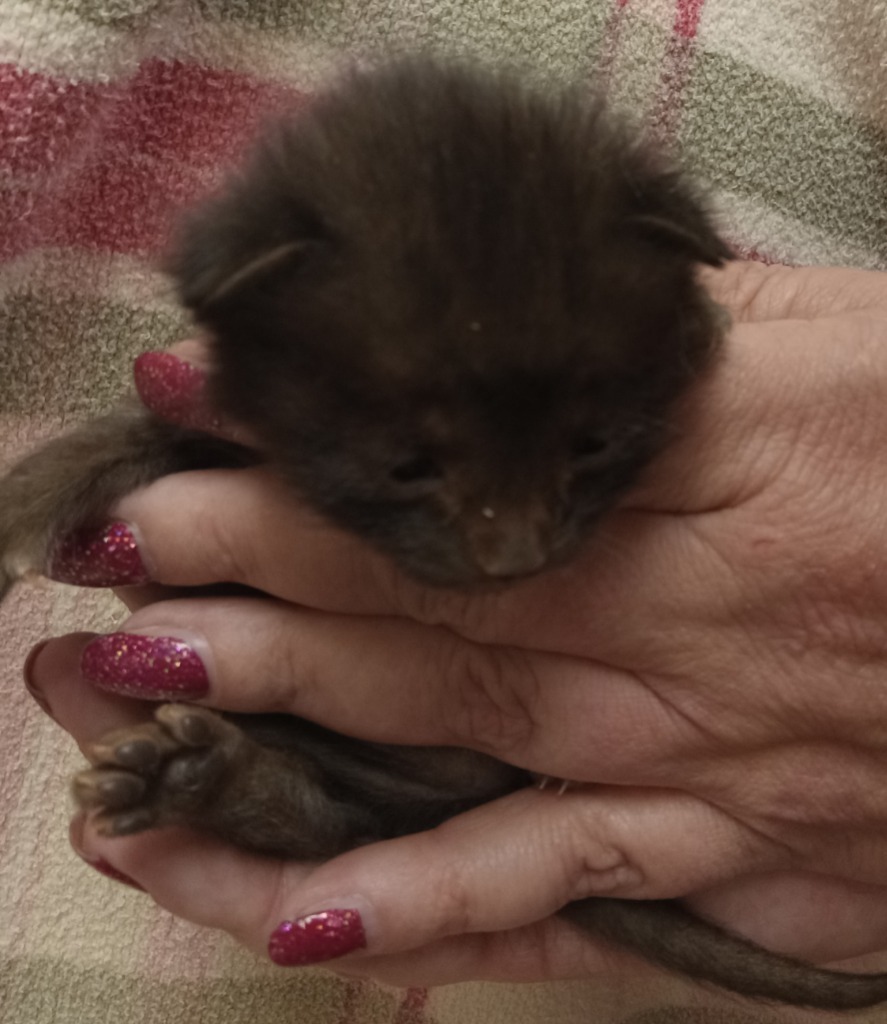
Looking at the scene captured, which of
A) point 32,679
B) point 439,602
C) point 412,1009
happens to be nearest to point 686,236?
point 439,602

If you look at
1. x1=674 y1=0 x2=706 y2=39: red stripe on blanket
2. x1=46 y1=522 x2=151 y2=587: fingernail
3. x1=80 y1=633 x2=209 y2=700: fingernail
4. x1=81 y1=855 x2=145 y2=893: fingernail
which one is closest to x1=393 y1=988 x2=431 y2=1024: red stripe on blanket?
x1=81 y1=855 x2=145 y2=893: fingernail

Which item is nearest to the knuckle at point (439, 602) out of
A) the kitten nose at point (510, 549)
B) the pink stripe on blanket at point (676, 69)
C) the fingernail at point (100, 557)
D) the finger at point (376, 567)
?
the finger at point (376, 567)

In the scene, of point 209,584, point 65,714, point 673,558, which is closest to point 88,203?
point 209,584

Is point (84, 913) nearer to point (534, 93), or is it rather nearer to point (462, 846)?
point (462, 846)

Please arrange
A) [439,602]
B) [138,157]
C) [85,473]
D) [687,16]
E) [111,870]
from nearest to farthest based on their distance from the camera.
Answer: [439,602] → [85,473] → [111,870] → [138,157] → [687,16]

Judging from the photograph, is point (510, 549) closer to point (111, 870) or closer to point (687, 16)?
point (111, 870)

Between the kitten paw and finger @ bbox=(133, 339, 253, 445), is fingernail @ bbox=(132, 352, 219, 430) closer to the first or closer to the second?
finger @ bbox=(133, 339, 253, 445)
